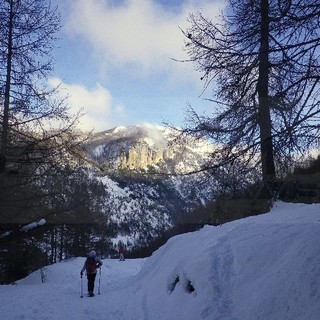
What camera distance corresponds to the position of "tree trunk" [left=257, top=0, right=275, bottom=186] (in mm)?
6902

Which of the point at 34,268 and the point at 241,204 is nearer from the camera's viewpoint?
the point at 241,204

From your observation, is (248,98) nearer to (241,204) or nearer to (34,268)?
(241,204)

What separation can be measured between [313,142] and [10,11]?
9.21 meters

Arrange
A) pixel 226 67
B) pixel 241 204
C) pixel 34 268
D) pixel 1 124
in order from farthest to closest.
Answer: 1. pixel 34 268
2. pixel 241 204
3. pixel 1 124
4. pixel 226 67

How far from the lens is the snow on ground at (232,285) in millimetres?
Answer: 5145

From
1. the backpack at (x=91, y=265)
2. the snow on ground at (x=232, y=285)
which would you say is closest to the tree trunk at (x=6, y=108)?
the snow on ground at (x=232, y=285)

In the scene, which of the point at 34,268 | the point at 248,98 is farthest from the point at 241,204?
the point at 34,268

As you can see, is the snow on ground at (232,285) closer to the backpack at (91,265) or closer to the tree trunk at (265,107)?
the tree trunk at (265,107)

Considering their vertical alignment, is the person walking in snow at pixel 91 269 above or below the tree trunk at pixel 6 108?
below

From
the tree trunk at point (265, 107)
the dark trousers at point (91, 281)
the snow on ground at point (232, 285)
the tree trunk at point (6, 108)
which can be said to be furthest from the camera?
the dark trousers at point (91, 281)

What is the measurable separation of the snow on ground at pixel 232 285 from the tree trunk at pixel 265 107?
1.12 metres

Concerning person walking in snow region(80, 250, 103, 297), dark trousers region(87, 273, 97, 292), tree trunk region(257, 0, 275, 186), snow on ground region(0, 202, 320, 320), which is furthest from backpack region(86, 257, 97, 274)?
tree trunk region(257, 0, 275, 186)

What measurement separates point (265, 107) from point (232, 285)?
3900 mm

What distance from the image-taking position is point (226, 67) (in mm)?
8695
